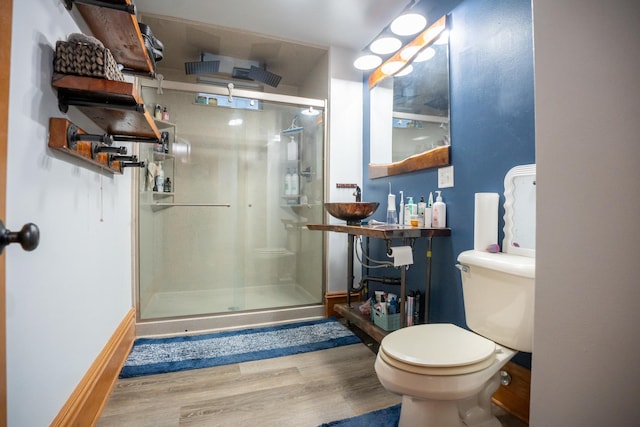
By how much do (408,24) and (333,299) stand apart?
7.00 ft

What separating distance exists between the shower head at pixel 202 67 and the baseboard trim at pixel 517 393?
3.08 m

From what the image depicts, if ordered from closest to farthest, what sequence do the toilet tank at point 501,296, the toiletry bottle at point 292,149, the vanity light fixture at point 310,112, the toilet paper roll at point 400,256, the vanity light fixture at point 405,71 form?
the toilet tank at point 501,296
the toilet paper roll at point 400,256
the vanity light fixture at point 405,71
the vanity light fixture at point 310,112
the toiletry bottle at point 292,149

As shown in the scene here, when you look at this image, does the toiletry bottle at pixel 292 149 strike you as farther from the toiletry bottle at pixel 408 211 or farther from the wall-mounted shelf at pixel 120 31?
the wall-mounted shelf at pixel 120 31

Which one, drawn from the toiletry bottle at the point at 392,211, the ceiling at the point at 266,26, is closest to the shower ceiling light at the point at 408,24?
the ceiling at the point at 266,26

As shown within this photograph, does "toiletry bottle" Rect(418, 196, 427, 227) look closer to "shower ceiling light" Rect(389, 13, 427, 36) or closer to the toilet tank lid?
the toilet tank lid

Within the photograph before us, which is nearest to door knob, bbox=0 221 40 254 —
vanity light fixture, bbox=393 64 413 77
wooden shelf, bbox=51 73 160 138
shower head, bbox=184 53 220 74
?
wooden shelf, bbox=51 73 160 138

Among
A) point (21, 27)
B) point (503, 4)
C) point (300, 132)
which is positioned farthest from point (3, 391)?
point (300, 132)

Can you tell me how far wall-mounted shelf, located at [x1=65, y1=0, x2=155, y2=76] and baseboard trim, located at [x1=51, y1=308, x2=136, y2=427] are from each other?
1.44m

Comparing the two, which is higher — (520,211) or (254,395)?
(520,211)

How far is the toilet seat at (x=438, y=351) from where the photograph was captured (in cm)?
97

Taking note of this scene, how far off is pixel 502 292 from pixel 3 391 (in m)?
1.45

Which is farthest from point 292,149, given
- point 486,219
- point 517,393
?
point 517,393

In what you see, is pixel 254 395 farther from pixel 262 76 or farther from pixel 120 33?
pixel 262 76

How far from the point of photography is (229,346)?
1.98 m
